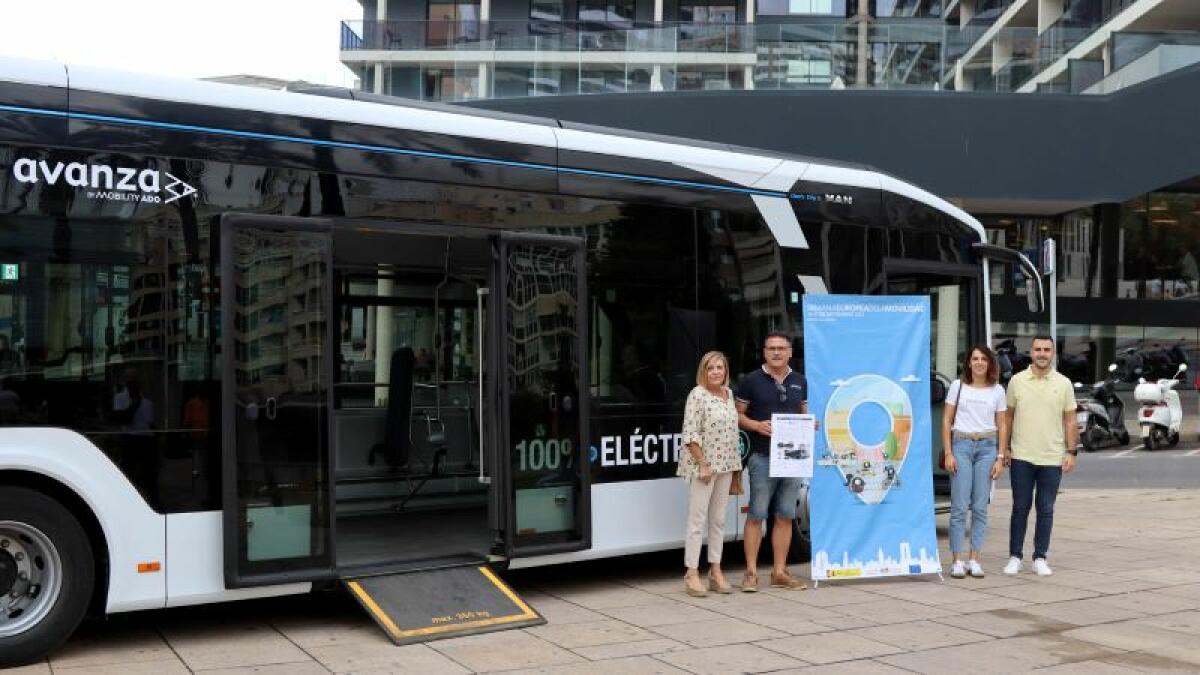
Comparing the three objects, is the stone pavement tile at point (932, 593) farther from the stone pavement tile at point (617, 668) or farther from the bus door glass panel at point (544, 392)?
the stone pavement tile at point (617, 668)

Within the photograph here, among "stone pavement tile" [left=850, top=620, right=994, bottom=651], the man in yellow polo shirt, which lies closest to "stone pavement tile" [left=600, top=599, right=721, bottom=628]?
"stone pavement tile" [left=850, top=620, right=994, bottom=651]

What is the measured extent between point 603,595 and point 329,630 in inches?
81.6

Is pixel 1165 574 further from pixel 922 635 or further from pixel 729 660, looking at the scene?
pixel 729 660

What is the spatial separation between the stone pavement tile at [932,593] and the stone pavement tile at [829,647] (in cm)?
140

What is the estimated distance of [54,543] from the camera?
6305 mm

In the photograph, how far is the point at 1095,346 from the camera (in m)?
28.4

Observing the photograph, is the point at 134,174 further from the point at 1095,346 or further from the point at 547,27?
the point at 1095,346

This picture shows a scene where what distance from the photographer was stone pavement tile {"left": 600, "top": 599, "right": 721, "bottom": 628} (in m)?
7.84

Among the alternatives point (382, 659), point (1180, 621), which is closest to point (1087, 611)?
point (1180, 621)

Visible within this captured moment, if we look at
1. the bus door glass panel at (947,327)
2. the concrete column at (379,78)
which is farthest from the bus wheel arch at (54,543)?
the concrete column at (379,78)

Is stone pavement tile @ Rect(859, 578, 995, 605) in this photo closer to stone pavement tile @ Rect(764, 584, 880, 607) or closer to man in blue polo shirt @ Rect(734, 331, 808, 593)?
stone pavement tile @ Rect(764, 584, 880, 607)

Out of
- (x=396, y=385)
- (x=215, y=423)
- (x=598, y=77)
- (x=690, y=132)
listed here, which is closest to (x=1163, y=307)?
(x=690, y=132)

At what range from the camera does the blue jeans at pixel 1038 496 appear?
9570 millimetres

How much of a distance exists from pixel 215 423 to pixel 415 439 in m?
4.54
